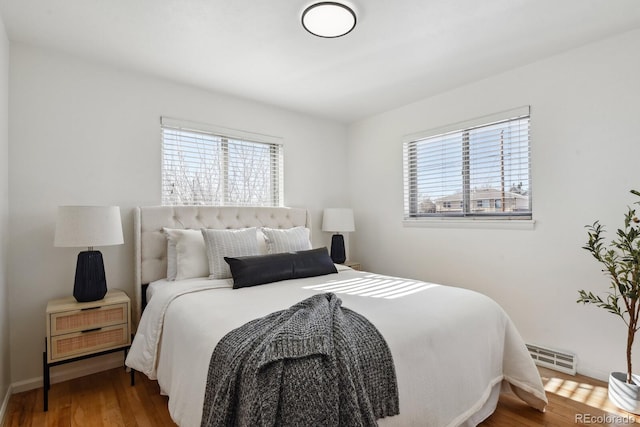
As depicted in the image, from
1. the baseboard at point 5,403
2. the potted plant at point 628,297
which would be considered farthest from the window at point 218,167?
the potted plant at point 628,297

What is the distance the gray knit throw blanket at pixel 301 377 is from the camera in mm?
1108

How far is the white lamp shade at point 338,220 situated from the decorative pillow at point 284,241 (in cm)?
75

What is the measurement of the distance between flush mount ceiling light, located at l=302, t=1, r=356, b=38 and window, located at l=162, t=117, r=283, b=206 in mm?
1598

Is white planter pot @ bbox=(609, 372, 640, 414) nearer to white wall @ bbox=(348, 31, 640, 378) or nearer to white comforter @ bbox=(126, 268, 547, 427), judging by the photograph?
white wall @ bbox=(348, 31, 640, 378)

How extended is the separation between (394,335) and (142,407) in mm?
1770

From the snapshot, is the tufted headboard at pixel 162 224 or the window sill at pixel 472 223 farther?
the window sill at pixel 472 223

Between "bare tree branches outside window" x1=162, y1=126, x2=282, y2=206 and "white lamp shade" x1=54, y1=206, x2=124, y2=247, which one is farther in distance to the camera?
"bare tree branches outside window" x1=162, y1=126, x2=282, y2=206

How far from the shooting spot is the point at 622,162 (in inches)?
92.4

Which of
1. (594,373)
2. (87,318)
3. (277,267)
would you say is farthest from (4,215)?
(594,373)

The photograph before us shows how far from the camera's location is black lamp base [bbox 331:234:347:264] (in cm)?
388

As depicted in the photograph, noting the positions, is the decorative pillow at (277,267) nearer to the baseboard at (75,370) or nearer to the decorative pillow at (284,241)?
the decorative pillow at (284,241)

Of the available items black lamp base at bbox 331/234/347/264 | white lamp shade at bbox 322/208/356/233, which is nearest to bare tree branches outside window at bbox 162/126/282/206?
white lamp shade at bbox 322/208/356/233

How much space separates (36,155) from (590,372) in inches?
176

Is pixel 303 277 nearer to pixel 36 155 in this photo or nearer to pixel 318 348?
pixel 318 348
